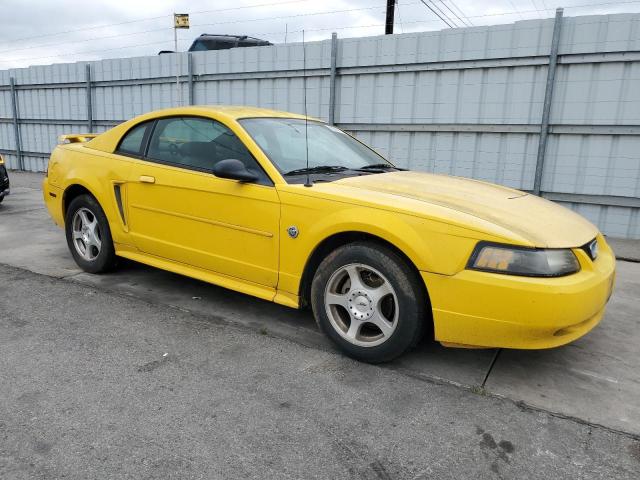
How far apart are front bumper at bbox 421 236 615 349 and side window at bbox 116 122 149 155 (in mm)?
2675

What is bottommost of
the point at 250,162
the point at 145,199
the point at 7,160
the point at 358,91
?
the point at 7,160

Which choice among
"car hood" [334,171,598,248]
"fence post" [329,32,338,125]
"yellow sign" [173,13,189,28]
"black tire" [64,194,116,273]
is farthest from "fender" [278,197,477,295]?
"yellow sign" [173,13,189,28]

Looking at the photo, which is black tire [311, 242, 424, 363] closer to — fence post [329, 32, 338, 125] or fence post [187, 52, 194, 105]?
fence post [329, 32, 338, 125]

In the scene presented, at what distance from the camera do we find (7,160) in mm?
14938

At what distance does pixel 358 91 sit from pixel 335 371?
6262 mm

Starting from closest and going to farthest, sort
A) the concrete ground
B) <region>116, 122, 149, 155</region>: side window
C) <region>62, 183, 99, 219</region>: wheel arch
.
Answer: the concrete ground < <region>116, 122, 149, 155</region>: side window < <region>62, 183, 99, 219</region>: wheel arch

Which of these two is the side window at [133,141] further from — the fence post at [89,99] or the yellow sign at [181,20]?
the fence post at [89,99]

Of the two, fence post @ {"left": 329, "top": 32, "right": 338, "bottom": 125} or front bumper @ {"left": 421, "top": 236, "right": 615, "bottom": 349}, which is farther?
fence post @ {"left": 329, "top": 32, "right": 338, "bottom": 125}

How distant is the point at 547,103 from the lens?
6.88m

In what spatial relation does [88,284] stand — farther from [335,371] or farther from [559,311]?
[559,311]

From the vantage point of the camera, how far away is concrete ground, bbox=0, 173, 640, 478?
221 centimetres

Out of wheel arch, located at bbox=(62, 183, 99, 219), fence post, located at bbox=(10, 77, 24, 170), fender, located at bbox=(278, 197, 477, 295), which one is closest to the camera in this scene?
fender, located at bbox=(278, 197, 477, 295)

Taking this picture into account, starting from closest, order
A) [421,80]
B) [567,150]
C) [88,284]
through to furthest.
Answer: [88,284]
[567,150]
[421,80]

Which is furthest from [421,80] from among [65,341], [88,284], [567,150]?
[65,341]
